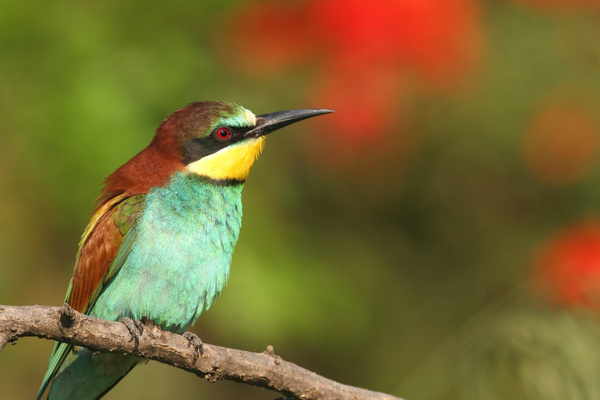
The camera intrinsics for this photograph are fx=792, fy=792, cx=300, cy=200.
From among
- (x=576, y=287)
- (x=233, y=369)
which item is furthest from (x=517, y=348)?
(x=233, y=369)

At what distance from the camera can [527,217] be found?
15.3 feet

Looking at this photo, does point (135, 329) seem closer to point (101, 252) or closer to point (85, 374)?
point (101, 252)

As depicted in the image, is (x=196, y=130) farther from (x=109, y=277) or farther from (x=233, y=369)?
(x=233, y=369)

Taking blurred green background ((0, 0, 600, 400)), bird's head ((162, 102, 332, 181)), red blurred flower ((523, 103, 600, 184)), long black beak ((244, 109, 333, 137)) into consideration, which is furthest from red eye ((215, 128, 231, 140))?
red blurred flower ((523, 103, 600, 184))

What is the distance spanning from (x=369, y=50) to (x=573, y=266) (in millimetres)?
1546

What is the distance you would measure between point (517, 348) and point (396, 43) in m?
1.90

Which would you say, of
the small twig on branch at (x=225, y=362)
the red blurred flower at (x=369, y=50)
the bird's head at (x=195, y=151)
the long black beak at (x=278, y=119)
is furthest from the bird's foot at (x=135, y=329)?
the red blurred flower at (x=369, y=50)

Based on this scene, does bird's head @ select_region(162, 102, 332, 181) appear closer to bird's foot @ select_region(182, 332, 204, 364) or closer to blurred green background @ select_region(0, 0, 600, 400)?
blurred green background @ select_region(0, 0, 600, 400)

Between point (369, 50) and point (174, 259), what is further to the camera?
point (369, 50)

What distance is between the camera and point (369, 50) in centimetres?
428

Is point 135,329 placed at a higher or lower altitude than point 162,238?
lower

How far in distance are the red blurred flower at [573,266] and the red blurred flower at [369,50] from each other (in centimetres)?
107

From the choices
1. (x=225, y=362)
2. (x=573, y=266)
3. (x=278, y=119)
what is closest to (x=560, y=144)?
(x=573, y=266)

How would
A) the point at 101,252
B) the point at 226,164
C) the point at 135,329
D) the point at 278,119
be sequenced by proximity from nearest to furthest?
1. the point at 135,329
2. the point at 101,252
3. the point at 226,164
4. the point at 278,119
